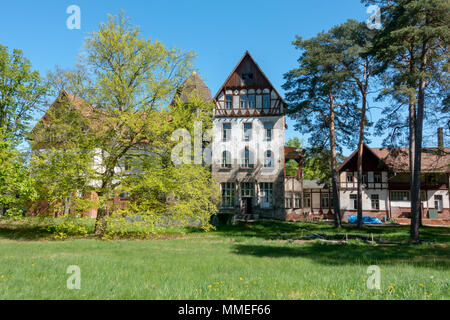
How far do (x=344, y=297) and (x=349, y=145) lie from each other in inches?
1001

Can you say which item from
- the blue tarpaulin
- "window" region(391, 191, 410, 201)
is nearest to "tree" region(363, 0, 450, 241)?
the blue tarpaulin

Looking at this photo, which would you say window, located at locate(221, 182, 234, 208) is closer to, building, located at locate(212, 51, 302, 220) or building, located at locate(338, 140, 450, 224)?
building, located at locate(212, 51, 302, 220)

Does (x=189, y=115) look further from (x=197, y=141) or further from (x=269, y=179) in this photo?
(x=269, y=179)

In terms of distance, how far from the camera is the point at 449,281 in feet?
22.8

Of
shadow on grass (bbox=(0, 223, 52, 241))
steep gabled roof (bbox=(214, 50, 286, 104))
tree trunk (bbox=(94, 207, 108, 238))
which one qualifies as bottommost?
shadow on grass (bbox=(0, 223, 52, 241))

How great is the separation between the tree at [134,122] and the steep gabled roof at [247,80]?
48.2ft

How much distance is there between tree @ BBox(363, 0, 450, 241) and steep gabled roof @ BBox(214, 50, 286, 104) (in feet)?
48.4

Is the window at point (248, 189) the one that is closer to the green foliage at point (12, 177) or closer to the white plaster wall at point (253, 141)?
the white plaster wall at point (253, 141)

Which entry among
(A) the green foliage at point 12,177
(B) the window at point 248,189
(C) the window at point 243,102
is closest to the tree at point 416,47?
(C) the window at point 243,102

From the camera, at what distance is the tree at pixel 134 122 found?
17.8 meters

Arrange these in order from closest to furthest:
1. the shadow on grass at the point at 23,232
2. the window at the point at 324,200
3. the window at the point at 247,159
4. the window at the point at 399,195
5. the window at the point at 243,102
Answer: the shadow on grass at the point at 23,232, the window at the point at 247,159, the window at the point at 243,102, the window at the point at 399,195, the window at the point at 324,200

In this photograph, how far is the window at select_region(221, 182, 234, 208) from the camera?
109 ft

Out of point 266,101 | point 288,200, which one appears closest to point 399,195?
point 288,200

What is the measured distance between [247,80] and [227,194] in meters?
13.2
